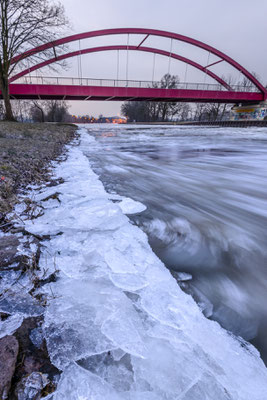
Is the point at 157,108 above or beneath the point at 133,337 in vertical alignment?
above

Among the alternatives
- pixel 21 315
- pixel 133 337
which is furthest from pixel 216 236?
pixel 21 315

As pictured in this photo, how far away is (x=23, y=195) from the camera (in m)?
2.22

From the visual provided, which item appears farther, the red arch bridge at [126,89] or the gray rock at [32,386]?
the red arch bridge at [126,89]

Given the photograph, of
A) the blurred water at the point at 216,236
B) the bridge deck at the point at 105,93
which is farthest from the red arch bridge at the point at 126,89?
the blurred water at the point at 216,236

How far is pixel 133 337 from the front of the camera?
2.63 ft

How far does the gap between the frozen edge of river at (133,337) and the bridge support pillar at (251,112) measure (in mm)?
42812

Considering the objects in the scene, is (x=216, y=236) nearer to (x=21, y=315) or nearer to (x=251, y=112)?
(x=21, y=315)

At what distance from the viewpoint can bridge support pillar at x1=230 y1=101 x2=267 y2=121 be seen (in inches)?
1382

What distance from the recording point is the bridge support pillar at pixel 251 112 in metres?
35.1

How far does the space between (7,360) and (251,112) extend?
45.6m

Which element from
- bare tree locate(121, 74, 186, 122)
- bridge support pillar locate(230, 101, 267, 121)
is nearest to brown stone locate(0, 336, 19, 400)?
bridge support pillar locate(230, 101, 267, 121)

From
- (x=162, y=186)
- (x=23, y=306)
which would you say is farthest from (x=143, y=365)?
(x=162, y=186)

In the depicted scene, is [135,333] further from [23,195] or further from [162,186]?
[162,186]

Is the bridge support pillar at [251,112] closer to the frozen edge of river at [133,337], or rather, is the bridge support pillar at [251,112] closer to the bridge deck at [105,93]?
the bridge deck at [105,93]
